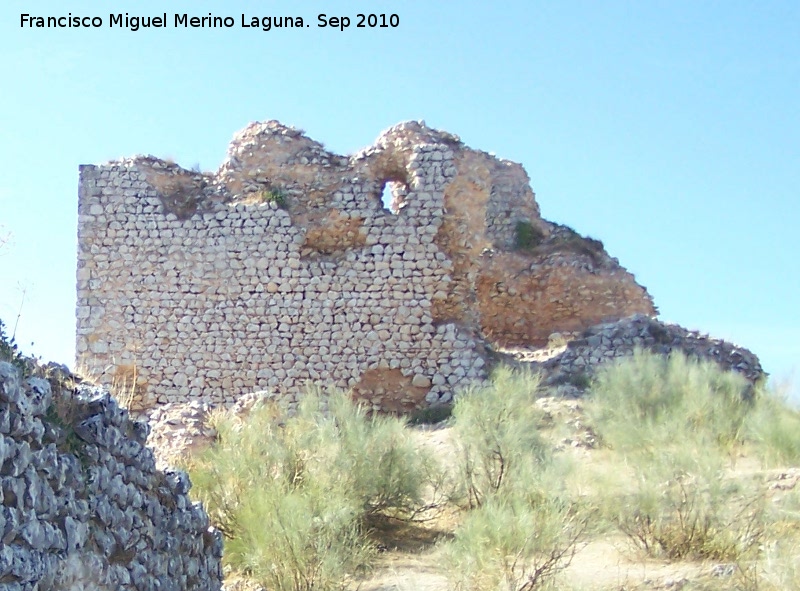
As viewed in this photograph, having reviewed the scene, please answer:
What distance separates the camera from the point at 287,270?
507 inches

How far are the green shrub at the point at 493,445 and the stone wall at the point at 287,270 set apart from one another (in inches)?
119

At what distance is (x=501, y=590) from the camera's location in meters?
6.36

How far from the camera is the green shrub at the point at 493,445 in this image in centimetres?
845

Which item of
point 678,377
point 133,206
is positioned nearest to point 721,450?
point 678,377

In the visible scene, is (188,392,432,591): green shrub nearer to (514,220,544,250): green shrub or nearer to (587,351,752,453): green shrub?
(587,351,752,453): green shrub

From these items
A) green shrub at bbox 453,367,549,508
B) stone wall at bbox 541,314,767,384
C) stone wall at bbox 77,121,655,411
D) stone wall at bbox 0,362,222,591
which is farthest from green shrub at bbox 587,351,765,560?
stone wall at bbox 0,362,222,591

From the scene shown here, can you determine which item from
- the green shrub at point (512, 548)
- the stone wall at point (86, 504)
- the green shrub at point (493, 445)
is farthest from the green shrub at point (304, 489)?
the stone wall at point (86, 504)

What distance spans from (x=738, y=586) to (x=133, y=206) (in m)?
9.31

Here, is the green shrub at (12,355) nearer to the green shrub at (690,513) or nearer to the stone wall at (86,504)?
the stone wall at (86,504)

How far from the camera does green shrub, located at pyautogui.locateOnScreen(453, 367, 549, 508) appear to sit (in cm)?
845

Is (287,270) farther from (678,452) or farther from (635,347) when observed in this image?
(678,452)

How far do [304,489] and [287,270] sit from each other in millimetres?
5550

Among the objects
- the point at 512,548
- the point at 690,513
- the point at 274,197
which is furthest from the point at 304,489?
the point at 274,197

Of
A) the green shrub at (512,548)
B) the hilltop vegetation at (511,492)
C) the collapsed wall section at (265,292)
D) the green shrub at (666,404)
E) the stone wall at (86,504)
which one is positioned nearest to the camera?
the stone wall at (86,504)
